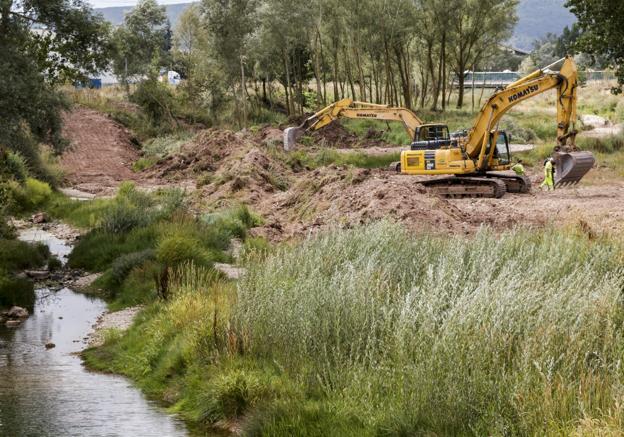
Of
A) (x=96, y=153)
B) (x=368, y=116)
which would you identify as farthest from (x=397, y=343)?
(x=96, y=153)

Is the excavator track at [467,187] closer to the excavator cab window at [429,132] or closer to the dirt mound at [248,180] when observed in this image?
the excavator cab window at [429,132]

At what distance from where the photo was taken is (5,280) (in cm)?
2158

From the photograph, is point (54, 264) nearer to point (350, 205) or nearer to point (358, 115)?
point (350, 205)

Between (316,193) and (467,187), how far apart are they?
5.80m

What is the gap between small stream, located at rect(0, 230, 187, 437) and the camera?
42.4 feet

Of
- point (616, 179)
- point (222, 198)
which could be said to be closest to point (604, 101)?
point (616, 179)

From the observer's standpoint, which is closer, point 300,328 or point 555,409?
point 555,409

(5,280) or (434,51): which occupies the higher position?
(434,51)

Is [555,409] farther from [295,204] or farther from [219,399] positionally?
[295,204]

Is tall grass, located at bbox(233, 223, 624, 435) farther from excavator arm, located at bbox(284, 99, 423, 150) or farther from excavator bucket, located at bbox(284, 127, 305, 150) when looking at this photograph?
excavator bucket, located at bbox(284, 127, 305, 150)

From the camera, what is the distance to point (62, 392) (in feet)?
47.9

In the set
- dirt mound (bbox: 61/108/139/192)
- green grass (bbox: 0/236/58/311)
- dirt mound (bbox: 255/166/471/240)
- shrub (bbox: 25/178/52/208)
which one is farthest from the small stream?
dirt mound (bbox: 61/108/139/192)

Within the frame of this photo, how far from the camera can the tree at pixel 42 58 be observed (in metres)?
23.0

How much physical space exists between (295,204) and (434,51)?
48522 mm
